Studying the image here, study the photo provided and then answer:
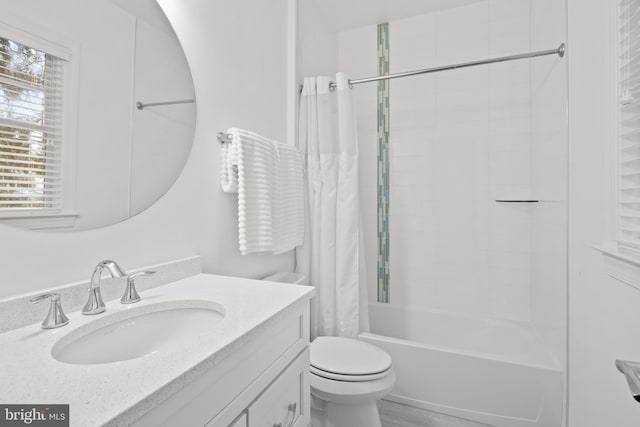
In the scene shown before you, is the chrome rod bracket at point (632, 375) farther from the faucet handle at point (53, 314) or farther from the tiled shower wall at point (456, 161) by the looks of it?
the tiled shower wall at point (456, 161)

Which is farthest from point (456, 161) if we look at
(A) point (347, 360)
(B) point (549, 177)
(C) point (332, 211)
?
(A) point (347, 360)

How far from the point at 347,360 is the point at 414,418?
0.62 m

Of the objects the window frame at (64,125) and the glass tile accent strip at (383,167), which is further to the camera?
the glass tile accent strip at (383,167)

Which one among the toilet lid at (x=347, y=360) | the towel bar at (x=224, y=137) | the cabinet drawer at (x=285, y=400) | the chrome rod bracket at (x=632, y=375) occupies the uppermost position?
the towel bar at (x=224, y=137)

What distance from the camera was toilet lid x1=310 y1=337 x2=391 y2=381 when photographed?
51.2 inches

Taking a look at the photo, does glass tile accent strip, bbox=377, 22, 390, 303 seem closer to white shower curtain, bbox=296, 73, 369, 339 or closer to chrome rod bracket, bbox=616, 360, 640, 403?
white shower curtain, bbox=296, 73, 369, 339

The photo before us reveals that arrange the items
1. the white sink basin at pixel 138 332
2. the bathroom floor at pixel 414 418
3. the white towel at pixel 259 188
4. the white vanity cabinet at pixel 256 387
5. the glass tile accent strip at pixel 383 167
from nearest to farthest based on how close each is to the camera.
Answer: the white vanity cabinet at pixel 256 387 < the white sink basin at pixel 138 332 < the white towel at pixel 259 188 < the bathroom floor at pixel 414 418 < the glass tile accent strip at pixel 383 167

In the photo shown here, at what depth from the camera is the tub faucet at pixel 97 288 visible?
0.74m

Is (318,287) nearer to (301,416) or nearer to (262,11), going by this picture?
(301,416)

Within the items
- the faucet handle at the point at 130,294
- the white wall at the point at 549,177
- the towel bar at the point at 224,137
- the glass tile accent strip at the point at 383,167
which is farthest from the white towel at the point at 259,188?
the white wall at the point at 549,177

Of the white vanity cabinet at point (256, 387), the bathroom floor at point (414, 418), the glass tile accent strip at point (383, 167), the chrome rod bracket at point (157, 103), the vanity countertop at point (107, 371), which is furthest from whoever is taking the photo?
the glass tile accent strip at point (383, 167)

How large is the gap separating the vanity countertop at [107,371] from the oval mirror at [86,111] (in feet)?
0.89

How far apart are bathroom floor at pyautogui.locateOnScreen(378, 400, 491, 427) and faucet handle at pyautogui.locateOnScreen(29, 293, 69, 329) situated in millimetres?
1554

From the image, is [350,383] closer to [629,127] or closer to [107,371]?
[107,371]
